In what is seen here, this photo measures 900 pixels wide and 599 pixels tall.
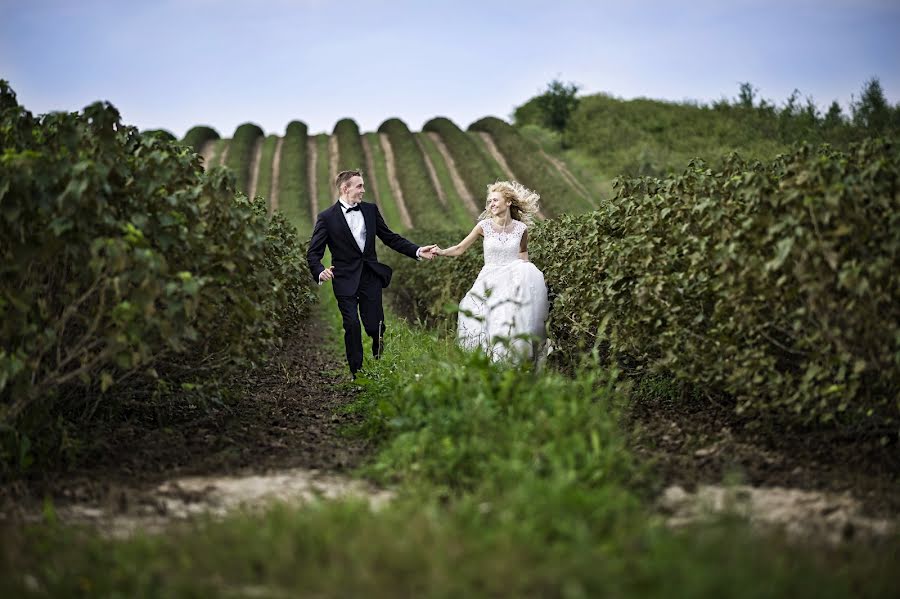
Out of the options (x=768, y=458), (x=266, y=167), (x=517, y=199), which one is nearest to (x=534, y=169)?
(x=266, y=167)

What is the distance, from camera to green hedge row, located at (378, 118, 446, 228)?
163ft

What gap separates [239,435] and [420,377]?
139 cm

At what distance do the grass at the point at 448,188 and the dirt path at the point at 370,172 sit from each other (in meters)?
3.92

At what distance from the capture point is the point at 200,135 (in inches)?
2714

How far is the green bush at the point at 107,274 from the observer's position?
4.81 metres

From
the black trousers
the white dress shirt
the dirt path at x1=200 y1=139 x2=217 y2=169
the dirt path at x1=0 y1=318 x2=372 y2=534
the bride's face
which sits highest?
the dirt path at x1=200 y1=139 x2=217 y2=169

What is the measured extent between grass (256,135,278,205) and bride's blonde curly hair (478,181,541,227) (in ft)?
145

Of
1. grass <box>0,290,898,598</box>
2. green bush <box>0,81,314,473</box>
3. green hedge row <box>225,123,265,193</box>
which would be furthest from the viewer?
green hedge row <box>225,123,265,193</box>

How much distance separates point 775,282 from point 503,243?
14.3 ft

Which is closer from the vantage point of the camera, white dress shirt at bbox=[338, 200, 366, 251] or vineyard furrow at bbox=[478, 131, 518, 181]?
white dress shirt at bbox=[338, 200, 366, 251]

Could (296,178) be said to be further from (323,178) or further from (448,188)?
(448,188)

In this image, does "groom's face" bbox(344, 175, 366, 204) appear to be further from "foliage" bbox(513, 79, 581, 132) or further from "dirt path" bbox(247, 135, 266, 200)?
"foliage" bbox(513, 79, 581, 132)

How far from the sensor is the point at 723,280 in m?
5.83

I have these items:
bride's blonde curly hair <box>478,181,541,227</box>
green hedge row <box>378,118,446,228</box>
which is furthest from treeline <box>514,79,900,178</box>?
bride's blonde curly hair <box>478,181,541,227</box>
